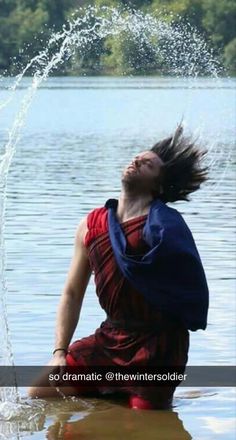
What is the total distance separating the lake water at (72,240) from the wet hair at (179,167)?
249 millimetres

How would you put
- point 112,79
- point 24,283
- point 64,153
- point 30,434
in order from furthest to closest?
point 112,79 → point 64,153 → point 24,283 → point 30,434

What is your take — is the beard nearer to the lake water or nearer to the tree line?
the lake water

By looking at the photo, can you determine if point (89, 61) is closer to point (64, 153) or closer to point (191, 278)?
point (64, 153)

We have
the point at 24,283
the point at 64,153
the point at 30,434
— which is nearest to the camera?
the point at 30,434

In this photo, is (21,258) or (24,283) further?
(21,258)

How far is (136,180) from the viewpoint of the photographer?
8.30 metres

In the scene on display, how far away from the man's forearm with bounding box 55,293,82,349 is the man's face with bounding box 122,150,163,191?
0.66 m

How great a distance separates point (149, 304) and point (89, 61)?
4414 centimetres

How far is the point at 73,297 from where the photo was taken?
327 inches

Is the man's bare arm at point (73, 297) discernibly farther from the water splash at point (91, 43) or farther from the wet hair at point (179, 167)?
the water splash at point (91, 43)

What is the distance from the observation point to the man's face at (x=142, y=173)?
8305 millimetres

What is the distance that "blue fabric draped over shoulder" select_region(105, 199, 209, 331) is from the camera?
8086 mm

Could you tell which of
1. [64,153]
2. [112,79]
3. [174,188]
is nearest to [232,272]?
[174,188]
